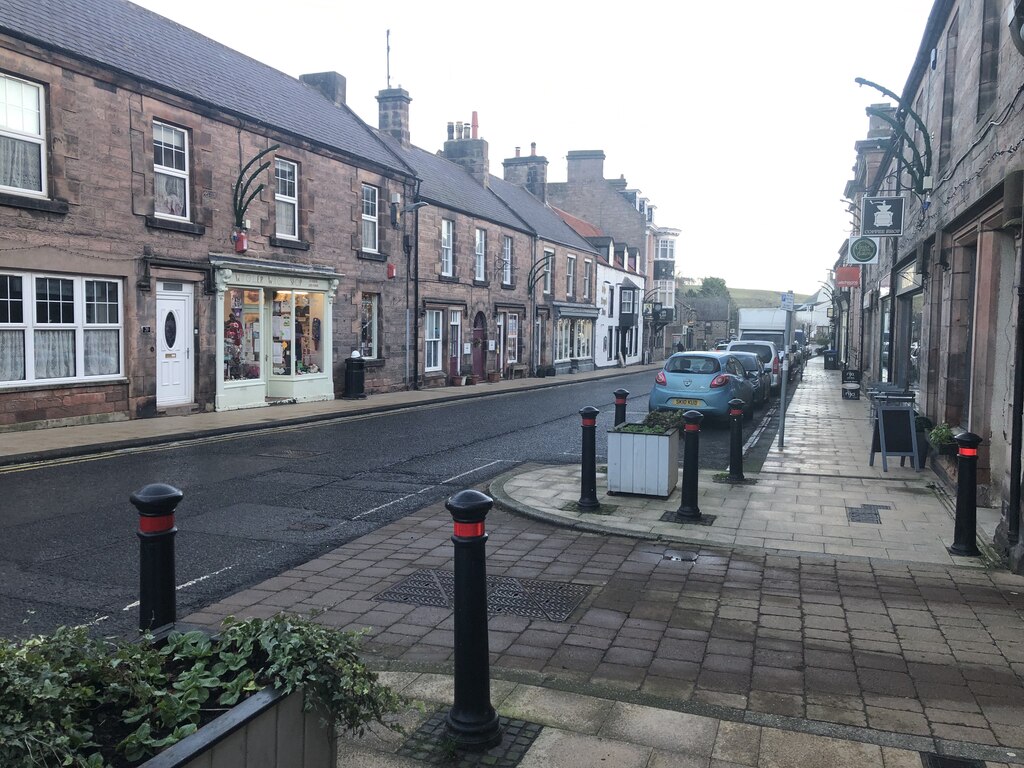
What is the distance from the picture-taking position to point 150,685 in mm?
2613

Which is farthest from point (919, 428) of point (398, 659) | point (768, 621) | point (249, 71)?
point (249, 71)

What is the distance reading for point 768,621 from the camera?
5266 mm

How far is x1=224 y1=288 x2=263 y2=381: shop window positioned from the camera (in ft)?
59.7

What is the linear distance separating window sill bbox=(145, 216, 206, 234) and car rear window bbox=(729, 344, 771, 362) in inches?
636

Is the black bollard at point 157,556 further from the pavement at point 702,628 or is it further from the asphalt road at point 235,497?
the pavement at point 702,628

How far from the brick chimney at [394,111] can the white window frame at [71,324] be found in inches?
593

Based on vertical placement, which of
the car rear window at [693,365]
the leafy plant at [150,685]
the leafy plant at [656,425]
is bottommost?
the leafy plant at [150,685]

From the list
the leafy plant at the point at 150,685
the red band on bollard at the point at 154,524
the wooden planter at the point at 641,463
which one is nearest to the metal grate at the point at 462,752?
the leafy plant at the point at 150,685

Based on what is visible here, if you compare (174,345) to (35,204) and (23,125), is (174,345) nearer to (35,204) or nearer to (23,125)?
(35,204)

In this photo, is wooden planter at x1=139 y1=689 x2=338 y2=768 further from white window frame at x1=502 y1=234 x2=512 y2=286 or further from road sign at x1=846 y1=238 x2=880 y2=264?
white window frame at x1=502 y1=234 x2=512 y2=286

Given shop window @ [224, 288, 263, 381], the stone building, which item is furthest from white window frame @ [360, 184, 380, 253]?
the stone building

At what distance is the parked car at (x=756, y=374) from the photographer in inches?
772

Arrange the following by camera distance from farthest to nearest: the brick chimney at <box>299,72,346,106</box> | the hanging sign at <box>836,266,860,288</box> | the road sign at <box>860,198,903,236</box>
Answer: the hanging sign at <box>836,266,860,288</box> → the brick chimney at <box>299,72,346,106</box> → the road sign at <box>860,198,903,236</box>

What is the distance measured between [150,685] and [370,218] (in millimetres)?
22000
